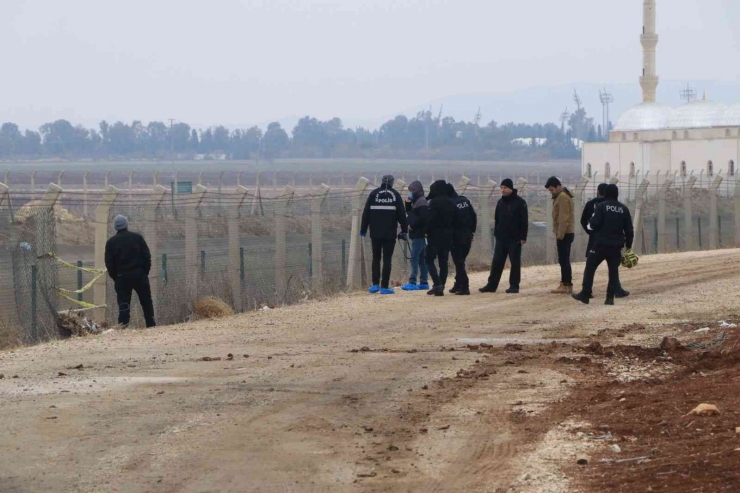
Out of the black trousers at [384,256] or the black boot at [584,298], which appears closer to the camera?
the black boot at [584,298]

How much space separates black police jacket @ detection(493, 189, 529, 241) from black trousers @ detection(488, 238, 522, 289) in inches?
3.4

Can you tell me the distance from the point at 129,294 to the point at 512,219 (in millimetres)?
5668

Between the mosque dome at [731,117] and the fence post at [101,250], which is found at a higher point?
the mosque dome at [731,117]

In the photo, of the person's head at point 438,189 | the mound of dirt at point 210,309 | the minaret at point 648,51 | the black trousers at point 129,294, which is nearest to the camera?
the black trousers at point 129,294

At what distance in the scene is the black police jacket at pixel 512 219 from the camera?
1747 cm

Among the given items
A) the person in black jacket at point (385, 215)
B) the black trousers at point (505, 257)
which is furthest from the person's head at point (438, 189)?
the black trousers at point (505, 257)

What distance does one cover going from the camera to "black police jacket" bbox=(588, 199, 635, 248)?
51.5ft

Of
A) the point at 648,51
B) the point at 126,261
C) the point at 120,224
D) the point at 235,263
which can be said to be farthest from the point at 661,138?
the point at 126,261

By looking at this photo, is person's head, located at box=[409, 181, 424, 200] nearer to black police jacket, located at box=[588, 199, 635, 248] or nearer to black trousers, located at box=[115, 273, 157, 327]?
black police jacket, located at box=[588, 199, 635, 248]

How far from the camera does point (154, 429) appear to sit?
8.24 metres

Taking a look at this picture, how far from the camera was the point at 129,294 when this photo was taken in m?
15.1

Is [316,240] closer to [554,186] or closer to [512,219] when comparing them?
[512,219]

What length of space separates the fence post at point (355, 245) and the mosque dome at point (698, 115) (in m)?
78.4

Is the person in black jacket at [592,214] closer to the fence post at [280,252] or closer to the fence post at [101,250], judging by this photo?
the fence post at [280,252]
